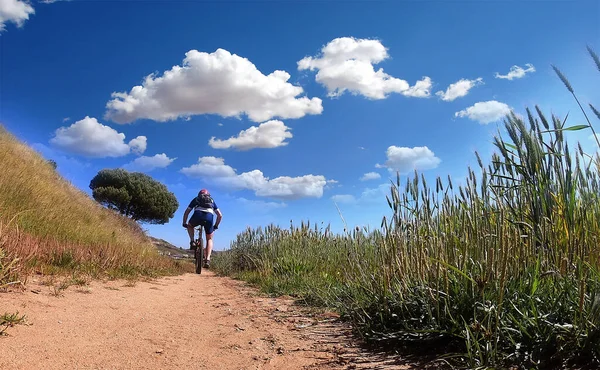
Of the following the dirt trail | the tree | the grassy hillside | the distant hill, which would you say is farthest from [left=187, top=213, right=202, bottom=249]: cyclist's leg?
the tree

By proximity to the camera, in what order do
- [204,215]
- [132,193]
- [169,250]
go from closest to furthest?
[204,215], [169,250], [132,193]

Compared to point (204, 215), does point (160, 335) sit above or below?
below

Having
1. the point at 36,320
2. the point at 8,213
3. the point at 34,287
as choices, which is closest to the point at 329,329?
the point at 36,320

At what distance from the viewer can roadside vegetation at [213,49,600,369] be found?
1.87 metres

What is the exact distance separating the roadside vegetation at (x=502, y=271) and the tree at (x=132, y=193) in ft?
90.7

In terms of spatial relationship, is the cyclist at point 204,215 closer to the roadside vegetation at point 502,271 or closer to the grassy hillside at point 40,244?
the grassy hillside at point 40,244

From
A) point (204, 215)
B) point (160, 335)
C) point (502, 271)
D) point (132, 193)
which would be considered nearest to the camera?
point (502, 271)

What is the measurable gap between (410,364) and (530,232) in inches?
41.0

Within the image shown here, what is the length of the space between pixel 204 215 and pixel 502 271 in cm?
899

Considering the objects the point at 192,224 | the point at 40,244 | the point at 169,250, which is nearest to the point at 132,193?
the point at 169,250

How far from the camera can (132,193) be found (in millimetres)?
29031

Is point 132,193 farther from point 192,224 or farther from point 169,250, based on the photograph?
point 192,224

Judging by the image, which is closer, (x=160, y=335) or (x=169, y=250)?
(x=160, y=335)

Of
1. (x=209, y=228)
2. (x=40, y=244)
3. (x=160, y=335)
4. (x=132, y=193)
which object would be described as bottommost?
(x=160, y=335)
